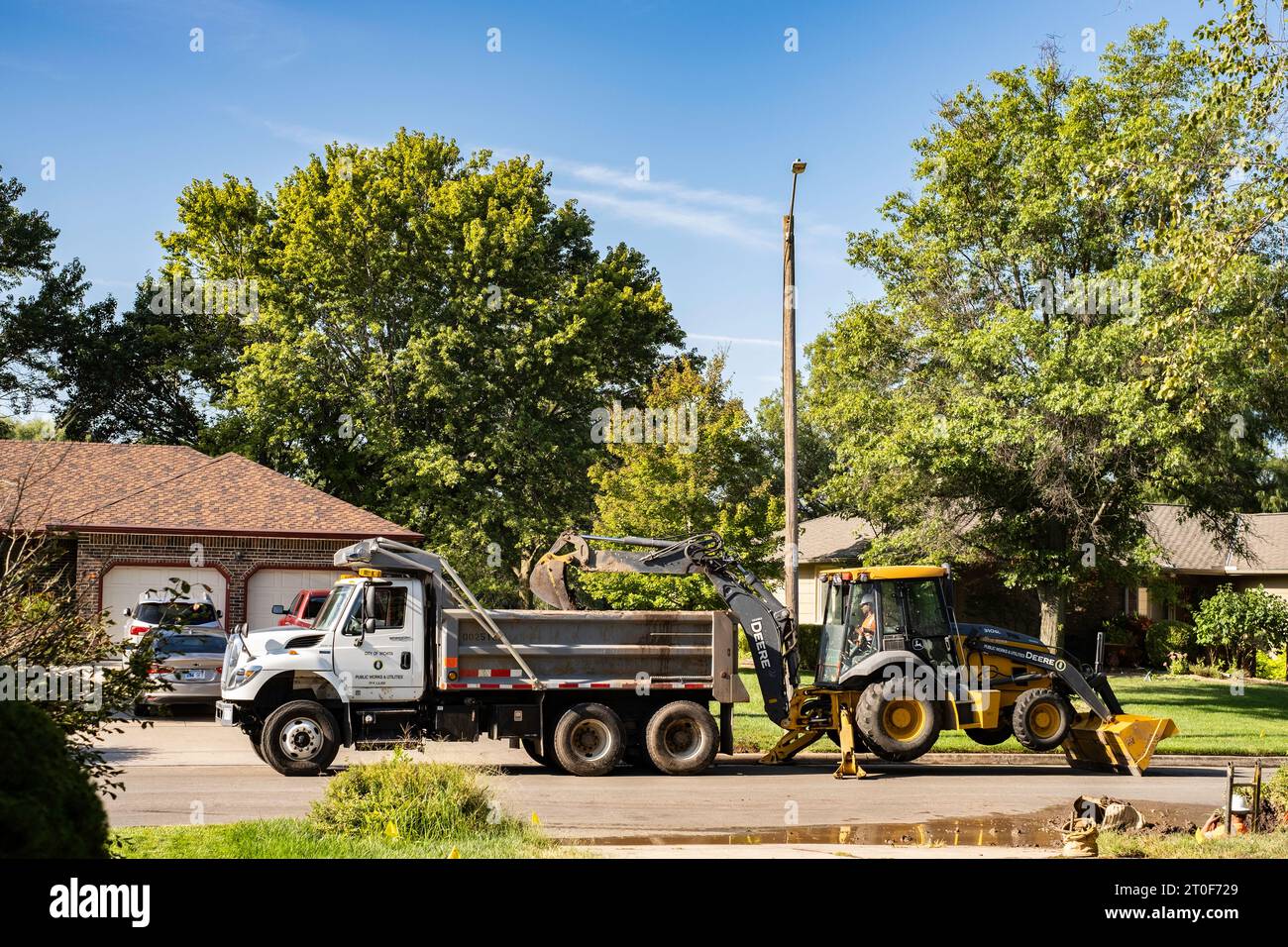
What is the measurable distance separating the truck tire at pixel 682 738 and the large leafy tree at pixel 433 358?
2236 centimetres

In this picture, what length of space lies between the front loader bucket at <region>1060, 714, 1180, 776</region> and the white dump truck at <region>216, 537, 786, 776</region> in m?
4.86

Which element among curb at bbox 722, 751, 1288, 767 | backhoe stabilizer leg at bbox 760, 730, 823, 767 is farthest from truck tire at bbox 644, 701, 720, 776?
curb at bbox 722, 751, 1288, 767

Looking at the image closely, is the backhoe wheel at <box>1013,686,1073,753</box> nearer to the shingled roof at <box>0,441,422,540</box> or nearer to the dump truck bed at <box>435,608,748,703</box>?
the dump truck bed at <box>435,608,748,703</box>

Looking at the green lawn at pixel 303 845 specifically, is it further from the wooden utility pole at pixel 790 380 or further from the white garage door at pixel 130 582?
the white garage door at pixel 130 582

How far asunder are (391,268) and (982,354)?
21518mm

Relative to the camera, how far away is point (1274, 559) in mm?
39781

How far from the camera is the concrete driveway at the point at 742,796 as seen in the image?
1189 centimetres

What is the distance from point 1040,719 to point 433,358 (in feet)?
84.3

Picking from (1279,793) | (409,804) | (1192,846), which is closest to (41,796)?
(409,804)

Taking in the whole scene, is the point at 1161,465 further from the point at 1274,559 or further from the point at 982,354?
the point at 1274,559

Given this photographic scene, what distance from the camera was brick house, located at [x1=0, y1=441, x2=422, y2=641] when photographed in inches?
1114
